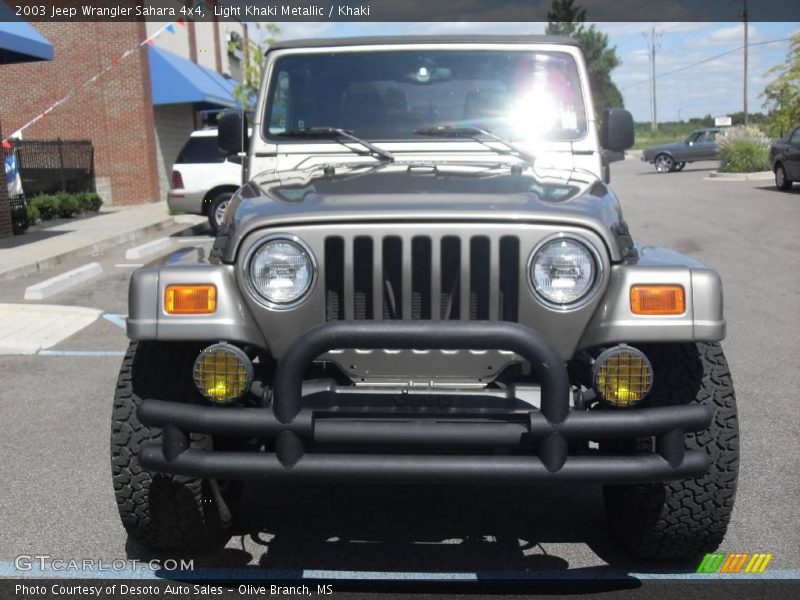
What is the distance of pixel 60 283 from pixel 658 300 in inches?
344

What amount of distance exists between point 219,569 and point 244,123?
235 centimetres

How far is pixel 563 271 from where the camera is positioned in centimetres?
307

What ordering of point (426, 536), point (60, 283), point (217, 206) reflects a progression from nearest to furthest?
point (426, 536) < point (60, 283) < point (217, 206)

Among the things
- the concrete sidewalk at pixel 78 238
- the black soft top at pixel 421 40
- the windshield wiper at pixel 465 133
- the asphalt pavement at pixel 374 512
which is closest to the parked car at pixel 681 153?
the concrete sidewalk at pixel 78 238

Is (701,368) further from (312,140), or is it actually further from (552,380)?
(312,140)

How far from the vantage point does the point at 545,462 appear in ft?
9.16

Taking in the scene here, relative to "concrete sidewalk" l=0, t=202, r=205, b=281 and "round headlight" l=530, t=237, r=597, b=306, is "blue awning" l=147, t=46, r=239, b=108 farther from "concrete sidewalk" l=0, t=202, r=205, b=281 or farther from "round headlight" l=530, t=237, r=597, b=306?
"round headlight" l=530, t=237, r=597, b=306

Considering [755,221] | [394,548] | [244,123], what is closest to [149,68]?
[755,221]

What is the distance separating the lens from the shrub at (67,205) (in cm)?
1956

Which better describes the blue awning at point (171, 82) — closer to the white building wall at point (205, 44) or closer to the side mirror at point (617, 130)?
the white building wall at point (205, 44)

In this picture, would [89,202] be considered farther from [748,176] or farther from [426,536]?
[426,536]

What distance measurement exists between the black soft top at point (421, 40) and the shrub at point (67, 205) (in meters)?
16.2

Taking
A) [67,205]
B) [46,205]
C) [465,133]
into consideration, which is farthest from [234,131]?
[67,205]

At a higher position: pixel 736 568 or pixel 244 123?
pixel 244 123
